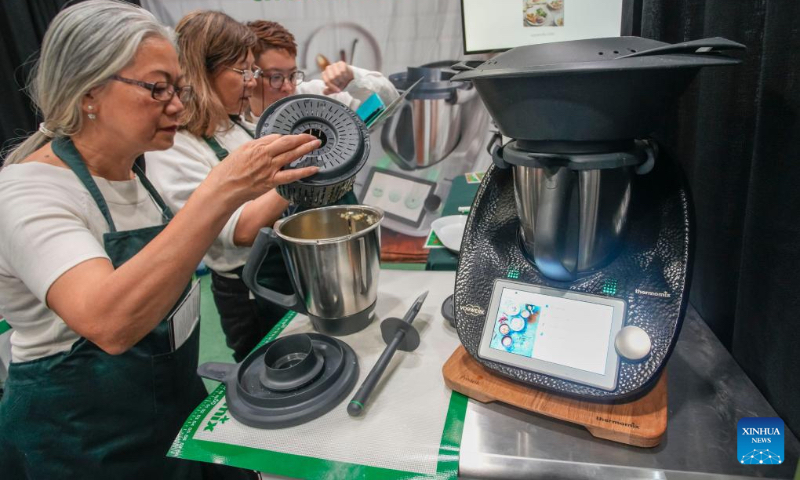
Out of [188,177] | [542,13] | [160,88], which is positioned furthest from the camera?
[542,13]

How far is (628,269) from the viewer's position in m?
0.61

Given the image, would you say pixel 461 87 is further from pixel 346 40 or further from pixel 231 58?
pixel 231 58

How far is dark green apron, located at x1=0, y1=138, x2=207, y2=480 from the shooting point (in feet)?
2.73

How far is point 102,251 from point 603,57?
2.69 ft

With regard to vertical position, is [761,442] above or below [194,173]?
below

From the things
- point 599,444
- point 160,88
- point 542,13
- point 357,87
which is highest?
point 542,13

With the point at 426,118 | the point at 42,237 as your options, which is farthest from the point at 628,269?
the point at 426,118

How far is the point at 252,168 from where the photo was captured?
2.38ft

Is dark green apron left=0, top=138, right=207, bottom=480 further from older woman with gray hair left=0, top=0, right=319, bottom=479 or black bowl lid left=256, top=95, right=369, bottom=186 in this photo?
black bowl lid left=256, top=95, right=369, bottom=186

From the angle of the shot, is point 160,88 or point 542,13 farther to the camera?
point 542,13

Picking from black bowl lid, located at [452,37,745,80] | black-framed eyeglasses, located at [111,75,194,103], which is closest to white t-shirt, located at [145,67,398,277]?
black-framed eyeglasses, located at [111,75,194,103]

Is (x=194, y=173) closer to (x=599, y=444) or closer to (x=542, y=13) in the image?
(x=599, y=444)

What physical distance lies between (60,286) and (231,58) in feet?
2.89

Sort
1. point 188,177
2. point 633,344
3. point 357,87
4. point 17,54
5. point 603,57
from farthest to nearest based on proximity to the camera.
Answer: point 17,54
point 357,87
point 188,177
point 633,344
point 603,57
